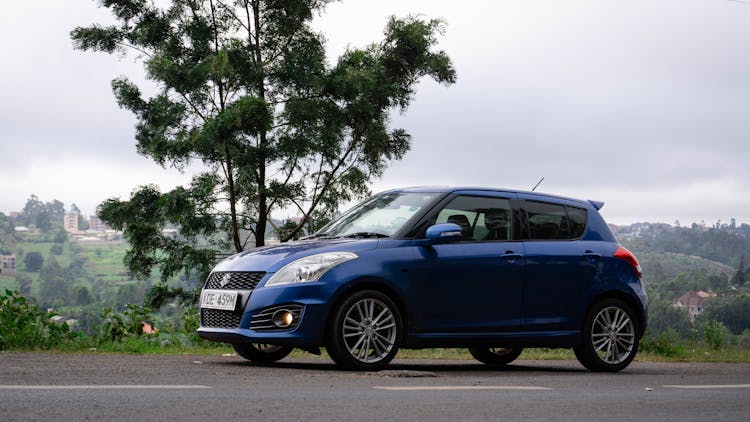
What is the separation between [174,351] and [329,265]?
12.8ft

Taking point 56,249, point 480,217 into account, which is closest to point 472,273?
point 480,217

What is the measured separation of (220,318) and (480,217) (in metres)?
2.85

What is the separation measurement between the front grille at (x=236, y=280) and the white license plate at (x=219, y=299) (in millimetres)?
64

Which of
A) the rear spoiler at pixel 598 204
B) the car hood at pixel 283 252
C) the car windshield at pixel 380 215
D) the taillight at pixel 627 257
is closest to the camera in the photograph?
the car hood at pixel 283 252

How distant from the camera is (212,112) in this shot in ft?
118

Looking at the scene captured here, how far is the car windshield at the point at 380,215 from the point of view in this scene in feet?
37.2

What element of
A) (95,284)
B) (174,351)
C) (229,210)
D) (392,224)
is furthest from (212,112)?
(95,284)

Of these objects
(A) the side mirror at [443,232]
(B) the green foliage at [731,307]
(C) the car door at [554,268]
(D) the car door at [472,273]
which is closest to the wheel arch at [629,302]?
(C) the car door at [554,268]

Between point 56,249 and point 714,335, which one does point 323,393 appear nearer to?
point 714,335

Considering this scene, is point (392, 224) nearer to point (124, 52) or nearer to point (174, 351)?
point (174, 351)

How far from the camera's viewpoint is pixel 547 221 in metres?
12.4

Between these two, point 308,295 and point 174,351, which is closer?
point 308,295

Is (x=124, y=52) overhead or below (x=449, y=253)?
overhead

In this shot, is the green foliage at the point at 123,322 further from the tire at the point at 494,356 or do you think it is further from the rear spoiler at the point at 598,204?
the rear spoiler at the point at 598,204
